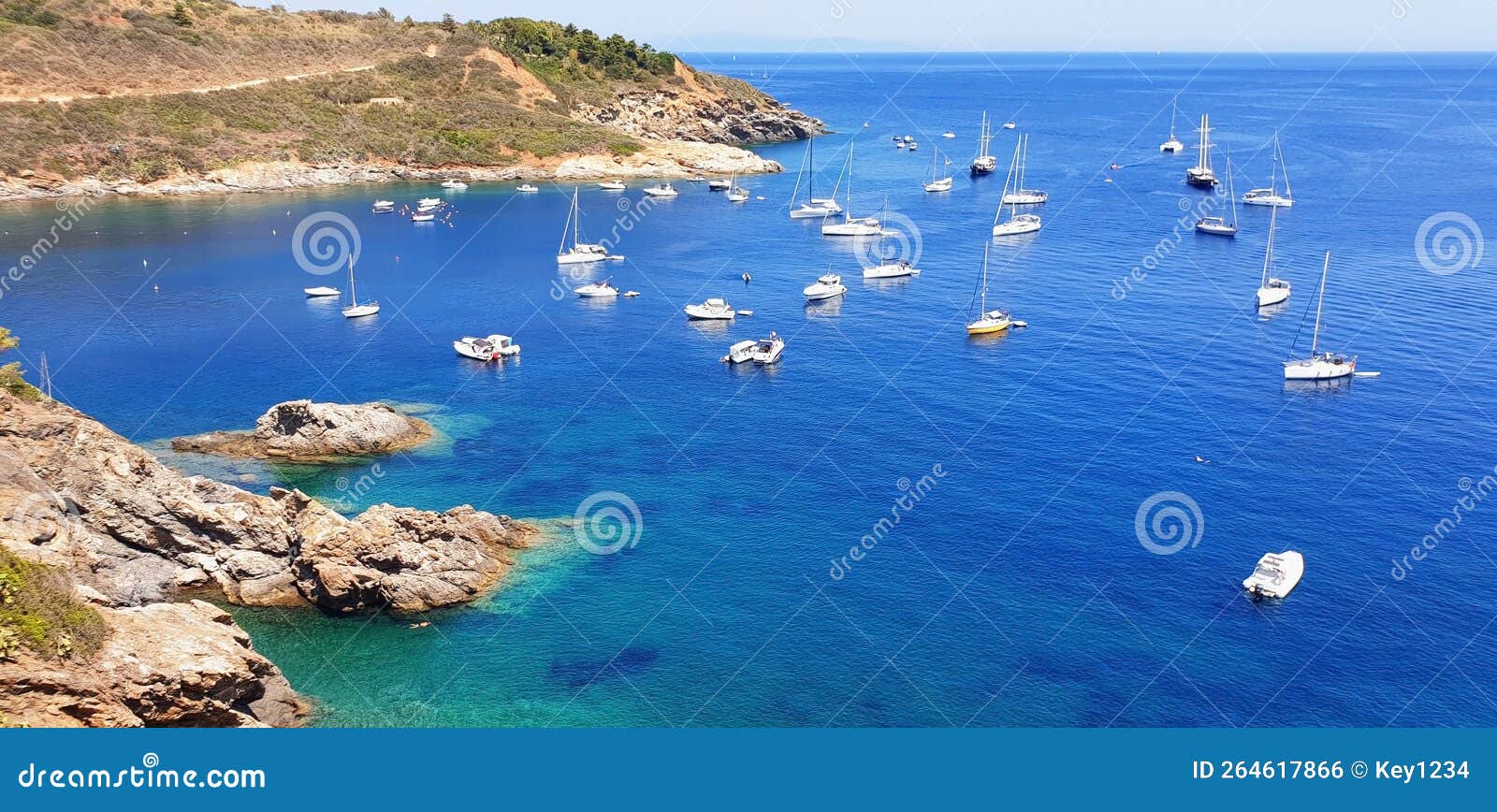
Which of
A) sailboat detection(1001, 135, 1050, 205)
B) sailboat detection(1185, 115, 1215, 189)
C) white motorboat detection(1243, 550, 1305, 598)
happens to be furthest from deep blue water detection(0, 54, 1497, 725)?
sailboat detection(1185, 115, 1215, 189)

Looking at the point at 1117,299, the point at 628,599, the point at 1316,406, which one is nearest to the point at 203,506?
the point at 628,599

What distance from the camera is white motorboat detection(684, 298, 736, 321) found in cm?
8812

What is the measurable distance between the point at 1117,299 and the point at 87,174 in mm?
122352

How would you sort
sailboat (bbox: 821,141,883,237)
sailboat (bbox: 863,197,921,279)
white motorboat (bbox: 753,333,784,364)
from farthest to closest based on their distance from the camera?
sailboat (bbox: 821,141,883,237) < sailboat (bbox: 863,197,921,279) < white motorboat (bbox: 753,333,784,364)

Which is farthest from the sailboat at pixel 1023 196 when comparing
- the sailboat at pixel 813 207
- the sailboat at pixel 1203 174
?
the sailboat at pixel 1203 174

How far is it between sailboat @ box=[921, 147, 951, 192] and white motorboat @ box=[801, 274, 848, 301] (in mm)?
54452

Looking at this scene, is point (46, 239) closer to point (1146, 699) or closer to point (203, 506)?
point (203, 506)

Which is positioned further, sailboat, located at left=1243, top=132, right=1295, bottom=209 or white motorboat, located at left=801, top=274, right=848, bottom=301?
sailboat, located at left=1243, top=132, right=1295, bottom=209

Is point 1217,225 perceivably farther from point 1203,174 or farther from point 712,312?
point 712,312

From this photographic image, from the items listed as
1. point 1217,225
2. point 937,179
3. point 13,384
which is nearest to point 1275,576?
point 13,384

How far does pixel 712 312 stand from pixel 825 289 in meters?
11.8

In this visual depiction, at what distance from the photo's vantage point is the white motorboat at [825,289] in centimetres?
9375

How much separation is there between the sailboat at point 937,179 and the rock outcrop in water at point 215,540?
353 feet

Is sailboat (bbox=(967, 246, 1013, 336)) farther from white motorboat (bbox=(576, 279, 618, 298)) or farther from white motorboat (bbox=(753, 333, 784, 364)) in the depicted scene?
white motorboat (bbox=(576, 279, 618, 298))
